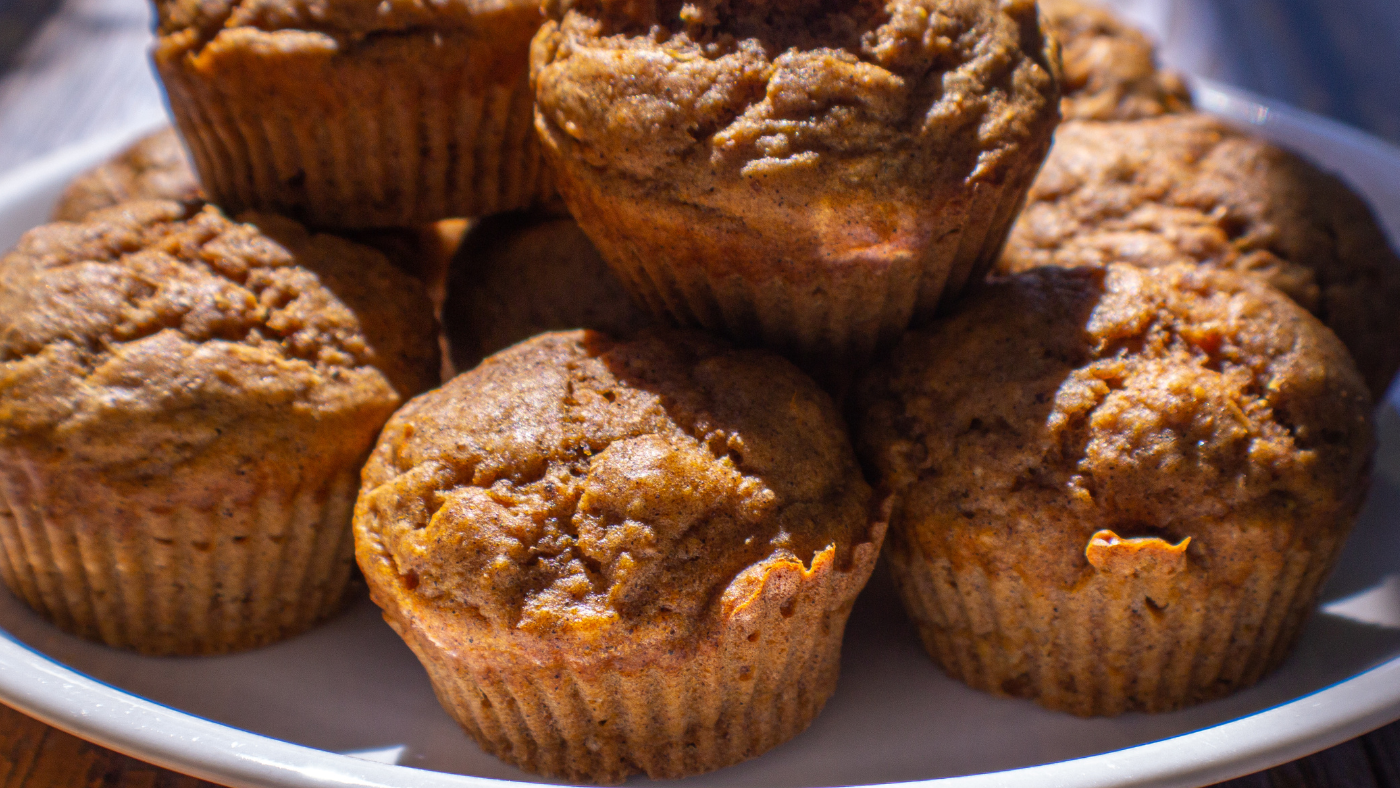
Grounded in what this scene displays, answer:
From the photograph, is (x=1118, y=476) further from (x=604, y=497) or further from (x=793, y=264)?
(x=604, y=497)

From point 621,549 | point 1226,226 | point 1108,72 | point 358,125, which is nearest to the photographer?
point 621,549

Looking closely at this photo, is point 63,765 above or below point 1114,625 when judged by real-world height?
below

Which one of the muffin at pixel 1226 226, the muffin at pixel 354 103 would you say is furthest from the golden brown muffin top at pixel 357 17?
the muffin at pixel 1226 226

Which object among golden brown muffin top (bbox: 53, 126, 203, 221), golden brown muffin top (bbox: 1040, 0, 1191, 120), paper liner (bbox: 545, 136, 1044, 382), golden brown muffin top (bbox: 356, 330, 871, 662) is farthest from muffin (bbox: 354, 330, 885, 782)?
golden brown muffin top (bbox: 1040, 0, 1191, 120)

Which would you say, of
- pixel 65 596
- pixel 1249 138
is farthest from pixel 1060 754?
pixel 65 596

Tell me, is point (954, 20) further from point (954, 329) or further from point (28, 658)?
point (28, 658)

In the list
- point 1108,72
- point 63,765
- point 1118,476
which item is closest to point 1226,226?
point 1108,72
